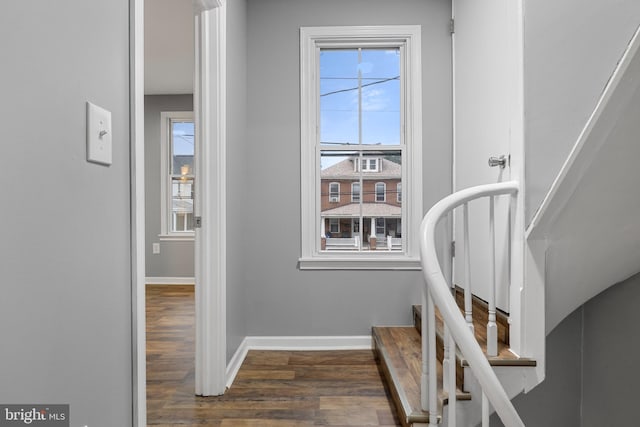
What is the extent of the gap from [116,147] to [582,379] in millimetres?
2535

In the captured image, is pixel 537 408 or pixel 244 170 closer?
pixel 537 408

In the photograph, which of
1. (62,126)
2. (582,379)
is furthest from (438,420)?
(62,126)

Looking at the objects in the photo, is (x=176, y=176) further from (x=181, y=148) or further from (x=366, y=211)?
(x=366, y=211)

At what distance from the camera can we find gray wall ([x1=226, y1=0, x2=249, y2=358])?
7.09ft

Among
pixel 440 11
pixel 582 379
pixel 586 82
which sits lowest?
pixel 582 379

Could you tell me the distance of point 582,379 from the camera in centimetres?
207

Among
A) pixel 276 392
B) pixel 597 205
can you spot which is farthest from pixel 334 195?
pixel 597 205

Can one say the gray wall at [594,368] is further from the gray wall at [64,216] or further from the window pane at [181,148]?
the window pane at [181,148]

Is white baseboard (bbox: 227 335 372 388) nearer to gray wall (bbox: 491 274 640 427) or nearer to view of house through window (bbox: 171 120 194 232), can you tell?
gray wall (bbox: 491 274 640 427)

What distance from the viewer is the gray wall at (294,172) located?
2.65 metres

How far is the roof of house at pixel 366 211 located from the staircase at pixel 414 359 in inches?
27.7

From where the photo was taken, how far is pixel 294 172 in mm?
2695

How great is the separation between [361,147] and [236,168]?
3.16 ft

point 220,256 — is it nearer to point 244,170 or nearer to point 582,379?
point 244,170
